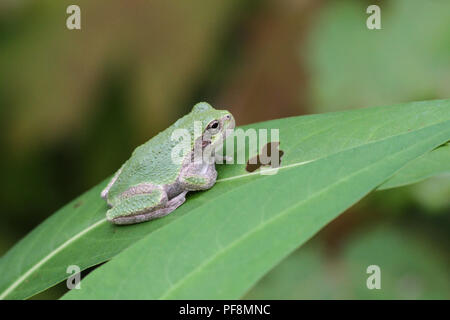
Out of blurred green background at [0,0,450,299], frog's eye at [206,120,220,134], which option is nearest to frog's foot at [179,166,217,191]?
frog's eye at [206,120,220,134]

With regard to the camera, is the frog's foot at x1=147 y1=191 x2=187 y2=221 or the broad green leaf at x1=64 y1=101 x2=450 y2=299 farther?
the frog's foot at x1=147 y1=191 x2=187 y2=221

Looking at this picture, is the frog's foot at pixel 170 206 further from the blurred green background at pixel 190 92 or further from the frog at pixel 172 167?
the blurred green background at pixel 190 92

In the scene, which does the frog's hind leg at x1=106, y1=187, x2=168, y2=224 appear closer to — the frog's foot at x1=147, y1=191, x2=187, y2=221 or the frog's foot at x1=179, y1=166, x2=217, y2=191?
the frog's foot at x1=147, y1=191, x2=187, y2=221

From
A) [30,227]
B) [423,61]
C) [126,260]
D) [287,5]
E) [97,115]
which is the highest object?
[287,5]

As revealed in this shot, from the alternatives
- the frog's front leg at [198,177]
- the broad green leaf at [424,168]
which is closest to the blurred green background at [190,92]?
the frog's front leg at [198,177]

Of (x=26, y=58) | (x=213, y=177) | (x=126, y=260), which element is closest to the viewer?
(x=126, y=260)

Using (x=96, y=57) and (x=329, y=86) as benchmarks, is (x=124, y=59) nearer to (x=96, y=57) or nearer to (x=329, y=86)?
(x=96, y=57)

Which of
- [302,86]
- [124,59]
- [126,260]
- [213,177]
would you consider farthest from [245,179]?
[302,86]
